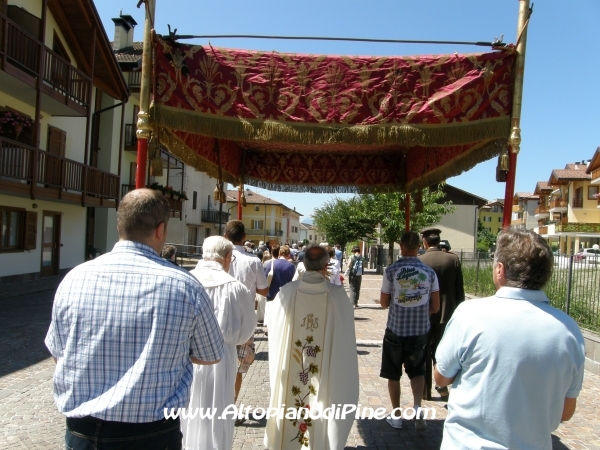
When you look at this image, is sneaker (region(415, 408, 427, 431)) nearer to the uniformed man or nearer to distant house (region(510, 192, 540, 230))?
the uniformed man

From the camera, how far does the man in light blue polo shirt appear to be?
80.0 inches

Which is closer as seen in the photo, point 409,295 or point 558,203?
point 409,295

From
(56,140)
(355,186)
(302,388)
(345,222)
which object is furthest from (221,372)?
(345,222)

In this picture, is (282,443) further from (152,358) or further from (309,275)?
(152,358)

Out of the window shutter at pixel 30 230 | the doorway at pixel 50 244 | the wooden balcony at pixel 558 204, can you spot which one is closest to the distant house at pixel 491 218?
the wooden balcony at pixel 558 204

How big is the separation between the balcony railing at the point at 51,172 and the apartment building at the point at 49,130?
0.03m

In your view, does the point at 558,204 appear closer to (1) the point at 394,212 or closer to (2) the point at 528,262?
(1) the point at 394,212

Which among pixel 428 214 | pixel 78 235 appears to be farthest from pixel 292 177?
pixel 428 214

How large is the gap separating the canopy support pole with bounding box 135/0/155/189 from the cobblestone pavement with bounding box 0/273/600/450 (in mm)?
2382

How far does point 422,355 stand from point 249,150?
11.6 feet

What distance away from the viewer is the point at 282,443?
373 centimetres

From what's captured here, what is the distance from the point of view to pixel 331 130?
3822 mm

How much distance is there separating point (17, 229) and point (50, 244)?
7.42 feet

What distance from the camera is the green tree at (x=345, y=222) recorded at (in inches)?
→ 1318
